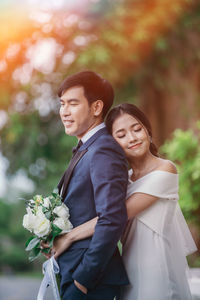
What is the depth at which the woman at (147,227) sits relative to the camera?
2.63 meters

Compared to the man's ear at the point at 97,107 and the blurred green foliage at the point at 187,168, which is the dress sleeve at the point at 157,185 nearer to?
the man's ear at the point at 97,107

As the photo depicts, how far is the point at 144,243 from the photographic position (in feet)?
8.76

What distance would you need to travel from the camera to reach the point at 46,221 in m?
2.48

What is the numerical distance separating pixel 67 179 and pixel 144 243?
0.65m

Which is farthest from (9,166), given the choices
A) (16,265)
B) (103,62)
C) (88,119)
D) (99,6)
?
(16,265)

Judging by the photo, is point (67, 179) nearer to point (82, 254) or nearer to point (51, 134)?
point (82, 254)

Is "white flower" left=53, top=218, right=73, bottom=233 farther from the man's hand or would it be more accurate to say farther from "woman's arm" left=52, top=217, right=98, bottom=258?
the man's hand

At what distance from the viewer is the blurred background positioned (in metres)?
9.14

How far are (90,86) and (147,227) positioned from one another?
1.00 metres

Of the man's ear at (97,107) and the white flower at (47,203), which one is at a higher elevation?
the man's ear at (97,107)

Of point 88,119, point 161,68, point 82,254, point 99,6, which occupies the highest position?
point 99,6

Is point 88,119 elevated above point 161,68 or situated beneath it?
situated beneath

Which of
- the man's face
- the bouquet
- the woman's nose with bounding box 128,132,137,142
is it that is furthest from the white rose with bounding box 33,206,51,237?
the woman's nose with bounding box 128,132,137,142

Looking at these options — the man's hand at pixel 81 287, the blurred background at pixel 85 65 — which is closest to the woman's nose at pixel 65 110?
the man's hand at pixel 81 287
